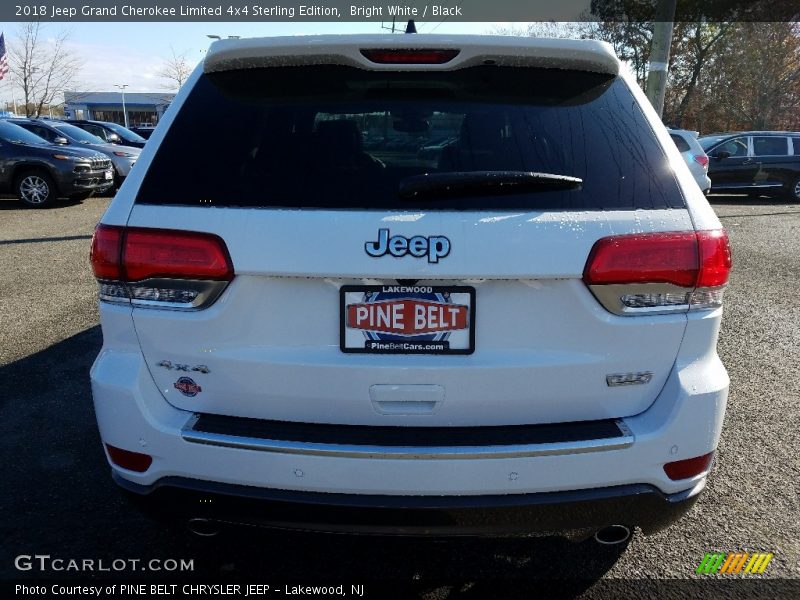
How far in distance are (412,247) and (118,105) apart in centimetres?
9216

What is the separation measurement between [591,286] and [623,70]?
32.6 inches

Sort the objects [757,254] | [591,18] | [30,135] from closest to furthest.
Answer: [757,254], [30,135], [591,18]

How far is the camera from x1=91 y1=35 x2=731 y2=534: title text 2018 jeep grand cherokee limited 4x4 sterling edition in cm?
180

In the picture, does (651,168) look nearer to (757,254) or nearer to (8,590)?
(8,590)

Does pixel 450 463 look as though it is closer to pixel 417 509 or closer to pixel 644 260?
pixel 417 509

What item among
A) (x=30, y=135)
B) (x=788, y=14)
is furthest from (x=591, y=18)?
(x=30, y=135)

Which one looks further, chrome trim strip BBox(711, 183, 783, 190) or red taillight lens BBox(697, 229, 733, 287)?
chrome trim strip BBox(711, 183, 783, 190)

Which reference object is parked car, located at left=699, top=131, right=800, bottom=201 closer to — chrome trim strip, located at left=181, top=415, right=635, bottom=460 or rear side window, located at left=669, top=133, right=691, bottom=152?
rear side window, located at left=669, top=133, right=691, bottom=152

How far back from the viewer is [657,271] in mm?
1850

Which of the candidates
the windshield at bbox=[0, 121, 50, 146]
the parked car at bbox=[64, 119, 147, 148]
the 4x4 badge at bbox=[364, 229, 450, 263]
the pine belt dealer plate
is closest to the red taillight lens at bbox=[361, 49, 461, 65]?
the 4x4 badge at bbox=[364, 229, 450, 263]

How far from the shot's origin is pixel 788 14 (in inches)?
1324

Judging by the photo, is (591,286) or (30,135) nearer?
(591,286)

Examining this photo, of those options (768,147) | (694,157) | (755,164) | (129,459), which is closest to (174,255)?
(129,459)

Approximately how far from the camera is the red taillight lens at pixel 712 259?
189cm
